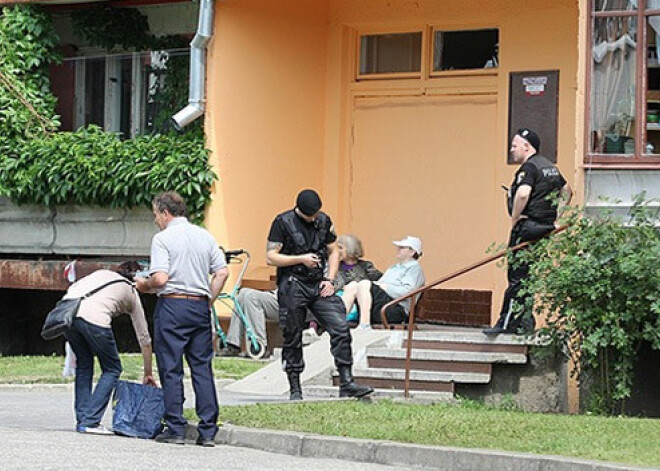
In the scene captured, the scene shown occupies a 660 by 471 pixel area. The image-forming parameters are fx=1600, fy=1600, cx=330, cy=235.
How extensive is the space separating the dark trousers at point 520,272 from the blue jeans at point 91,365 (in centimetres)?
412

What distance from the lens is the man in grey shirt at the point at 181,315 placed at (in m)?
11.8

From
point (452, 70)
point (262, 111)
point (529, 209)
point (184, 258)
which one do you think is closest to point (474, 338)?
point (529, 209)

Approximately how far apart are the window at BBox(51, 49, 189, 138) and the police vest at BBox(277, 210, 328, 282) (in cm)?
662

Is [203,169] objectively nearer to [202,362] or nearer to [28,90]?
[28,90]

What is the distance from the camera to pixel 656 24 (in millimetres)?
15500

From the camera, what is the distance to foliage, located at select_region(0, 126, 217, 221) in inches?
747

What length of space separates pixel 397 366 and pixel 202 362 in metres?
4.19

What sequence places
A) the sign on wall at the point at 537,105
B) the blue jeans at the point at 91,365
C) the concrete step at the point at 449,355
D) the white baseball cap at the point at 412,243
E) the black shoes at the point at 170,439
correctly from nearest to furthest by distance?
the black shoes at the point at 170,439, the blue jeans at the point at 91,365, the concrete step at the point at 449,355, the white baseball cap at the point at 412,243, the sign on wall at the point at 537,105

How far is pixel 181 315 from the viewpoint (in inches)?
466

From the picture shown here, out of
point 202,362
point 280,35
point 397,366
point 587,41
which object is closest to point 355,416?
point 202,362

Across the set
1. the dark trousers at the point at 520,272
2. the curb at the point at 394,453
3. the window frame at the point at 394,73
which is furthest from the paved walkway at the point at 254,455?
the window frame at the point at 394,73

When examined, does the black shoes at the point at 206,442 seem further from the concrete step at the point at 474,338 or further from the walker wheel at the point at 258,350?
the walker wheel at the point at 258,350

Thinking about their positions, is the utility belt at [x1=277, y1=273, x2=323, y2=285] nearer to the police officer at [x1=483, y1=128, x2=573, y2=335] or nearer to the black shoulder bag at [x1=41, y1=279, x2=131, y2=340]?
the police officer at [x1=483, y1=128, x2=573, y2=335]

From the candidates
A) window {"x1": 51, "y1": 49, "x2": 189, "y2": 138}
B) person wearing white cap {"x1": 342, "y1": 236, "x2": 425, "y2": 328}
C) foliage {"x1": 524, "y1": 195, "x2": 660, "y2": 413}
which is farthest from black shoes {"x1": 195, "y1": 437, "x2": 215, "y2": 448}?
window {"x1": 51, "y1": 49, "x2": 189, "y2": 138}
